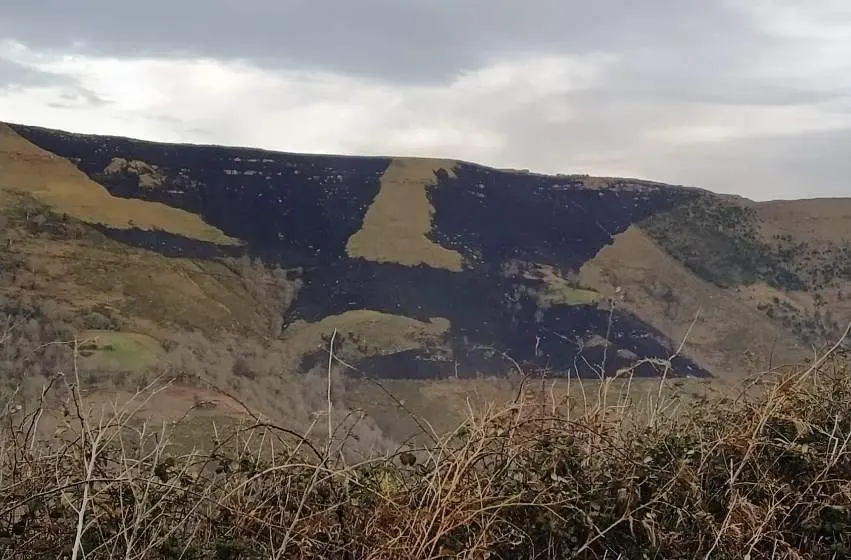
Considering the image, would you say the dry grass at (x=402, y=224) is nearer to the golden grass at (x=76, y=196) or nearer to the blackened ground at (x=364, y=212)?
the blackened ground at (x=364, y=212)

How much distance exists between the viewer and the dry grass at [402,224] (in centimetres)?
4306

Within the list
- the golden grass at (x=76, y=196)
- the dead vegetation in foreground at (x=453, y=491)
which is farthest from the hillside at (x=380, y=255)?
the dead vegetation in foreground at (x=453, y=491)

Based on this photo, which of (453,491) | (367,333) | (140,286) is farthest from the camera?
(140,286)

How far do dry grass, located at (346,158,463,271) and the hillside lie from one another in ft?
0.40

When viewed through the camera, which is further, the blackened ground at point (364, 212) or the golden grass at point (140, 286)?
the blackened ground at point (364, 212)

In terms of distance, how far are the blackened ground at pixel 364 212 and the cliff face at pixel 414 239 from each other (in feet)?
0.36

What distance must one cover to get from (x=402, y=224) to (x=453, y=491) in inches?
1692

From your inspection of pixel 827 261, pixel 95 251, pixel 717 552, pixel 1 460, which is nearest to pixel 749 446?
pixel 717 552

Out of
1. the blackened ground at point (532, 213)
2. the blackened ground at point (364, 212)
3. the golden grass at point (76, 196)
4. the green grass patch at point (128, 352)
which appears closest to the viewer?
the green grass patch at point (128, 352)

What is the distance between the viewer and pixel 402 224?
149ft

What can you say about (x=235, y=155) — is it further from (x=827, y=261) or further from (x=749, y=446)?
A: (x=749, y=446)

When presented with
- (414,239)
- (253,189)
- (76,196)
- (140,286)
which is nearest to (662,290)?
(414,239)

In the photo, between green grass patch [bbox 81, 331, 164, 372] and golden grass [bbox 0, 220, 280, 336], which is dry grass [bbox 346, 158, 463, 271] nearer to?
golden grass [bbox 0, 220, 280, 336]

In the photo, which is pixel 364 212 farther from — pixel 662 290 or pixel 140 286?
pixel 662 290
